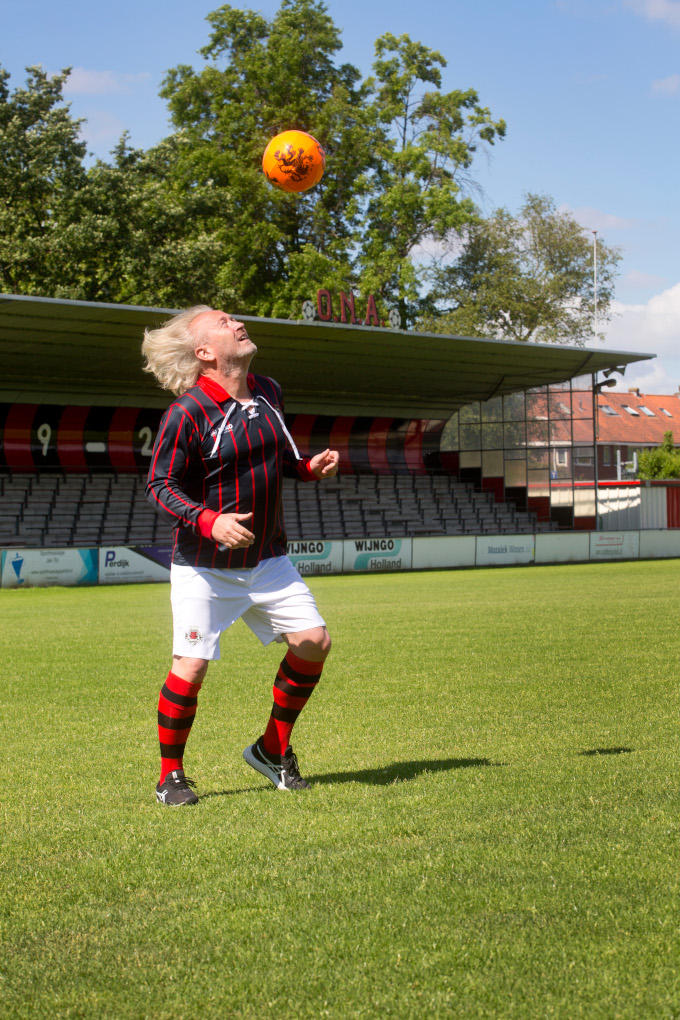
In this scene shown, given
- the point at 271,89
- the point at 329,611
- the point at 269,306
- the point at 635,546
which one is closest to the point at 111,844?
the point at 329,611

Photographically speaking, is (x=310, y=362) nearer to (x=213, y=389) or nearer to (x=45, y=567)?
(x=45, y=567)

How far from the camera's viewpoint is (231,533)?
4.31 metres

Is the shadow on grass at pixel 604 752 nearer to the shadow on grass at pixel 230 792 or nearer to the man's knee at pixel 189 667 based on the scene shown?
the shadow on grass at pixel 230 792

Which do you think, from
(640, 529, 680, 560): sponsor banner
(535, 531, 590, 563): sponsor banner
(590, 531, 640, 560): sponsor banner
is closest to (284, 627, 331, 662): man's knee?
(535, 531, 590, 563): sponsor banner

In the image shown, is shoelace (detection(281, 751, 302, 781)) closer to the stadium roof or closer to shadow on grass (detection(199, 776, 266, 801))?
shadow on grass (detection(199, 776, 266, 801))

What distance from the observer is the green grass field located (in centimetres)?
270

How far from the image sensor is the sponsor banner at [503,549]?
3027cm

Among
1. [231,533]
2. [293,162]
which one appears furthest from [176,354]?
[293,162]

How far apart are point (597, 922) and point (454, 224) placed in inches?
1561

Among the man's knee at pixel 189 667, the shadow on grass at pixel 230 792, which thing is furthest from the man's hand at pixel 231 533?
the shadow on grass at pixel 230 792

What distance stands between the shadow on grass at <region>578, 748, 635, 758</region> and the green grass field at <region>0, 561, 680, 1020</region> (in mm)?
16

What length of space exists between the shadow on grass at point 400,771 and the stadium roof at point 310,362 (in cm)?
1880

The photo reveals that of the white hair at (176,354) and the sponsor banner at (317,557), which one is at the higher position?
the white hair at (176,354)

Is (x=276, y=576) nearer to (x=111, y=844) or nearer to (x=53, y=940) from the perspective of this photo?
(x=111, y=844)
